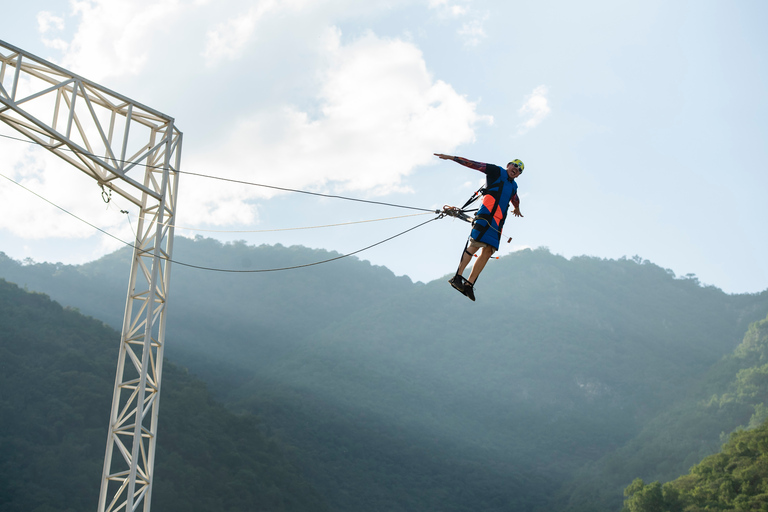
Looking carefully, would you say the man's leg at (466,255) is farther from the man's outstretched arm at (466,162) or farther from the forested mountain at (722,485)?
the forested mountain at (722,485)

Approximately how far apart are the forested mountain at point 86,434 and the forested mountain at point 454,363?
925 centimetres

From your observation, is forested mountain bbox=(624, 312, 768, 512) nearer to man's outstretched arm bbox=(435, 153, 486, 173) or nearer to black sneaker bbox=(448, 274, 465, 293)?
black sneaker bbox=(448, 274, 465, 293)

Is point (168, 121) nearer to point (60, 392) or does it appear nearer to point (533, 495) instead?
point (60, 392)

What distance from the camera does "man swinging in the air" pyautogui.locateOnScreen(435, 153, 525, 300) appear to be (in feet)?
27.8

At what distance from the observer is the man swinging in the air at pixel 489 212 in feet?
27.8

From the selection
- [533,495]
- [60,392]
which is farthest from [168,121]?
[533,495]

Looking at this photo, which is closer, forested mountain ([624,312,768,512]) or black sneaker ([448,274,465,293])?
black sneaker ([448,274,465,293])

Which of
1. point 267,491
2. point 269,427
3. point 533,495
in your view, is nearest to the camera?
point 267,491

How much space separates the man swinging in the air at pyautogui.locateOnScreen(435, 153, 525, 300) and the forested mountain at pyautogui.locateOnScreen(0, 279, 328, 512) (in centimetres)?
3198

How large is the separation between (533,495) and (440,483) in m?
9.50

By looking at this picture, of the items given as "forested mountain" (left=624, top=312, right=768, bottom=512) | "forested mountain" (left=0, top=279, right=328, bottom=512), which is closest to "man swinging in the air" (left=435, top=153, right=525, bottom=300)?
"forested mountain" (left=0, top=279, right=328, bottom=512)

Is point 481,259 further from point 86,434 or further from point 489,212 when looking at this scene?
point 86,434

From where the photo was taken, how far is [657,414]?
287 feet

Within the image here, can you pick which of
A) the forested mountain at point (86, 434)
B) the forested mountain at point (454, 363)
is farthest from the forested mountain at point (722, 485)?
the forested mountain at point (86, 434)
